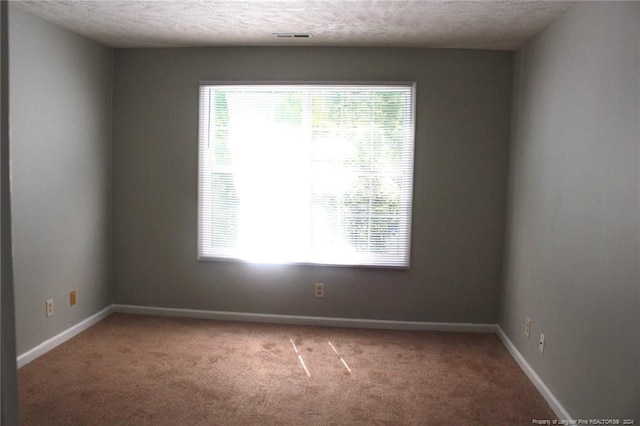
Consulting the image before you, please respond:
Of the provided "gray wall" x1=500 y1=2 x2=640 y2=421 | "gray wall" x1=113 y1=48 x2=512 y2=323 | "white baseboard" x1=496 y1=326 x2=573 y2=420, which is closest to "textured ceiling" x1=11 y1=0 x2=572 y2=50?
"gray wall" x1=113 y1=48 x2=512 y2=323

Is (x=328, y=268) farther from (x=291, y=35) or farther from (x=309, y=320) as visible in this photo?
(x=291, y=35)

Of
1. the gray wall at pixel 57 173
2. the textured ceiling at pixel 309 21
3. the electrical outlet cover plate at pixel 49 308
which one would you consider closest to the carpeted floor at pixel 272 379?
the electrical outlet cover plate at pixel 49 308

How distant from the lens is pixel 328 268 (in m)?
4.07

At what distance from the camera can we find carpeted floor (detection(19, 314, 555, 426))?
263 centimetres

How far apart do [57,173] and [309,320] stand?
2.35m

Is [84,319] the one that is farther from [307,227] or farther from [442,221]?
[442,221]

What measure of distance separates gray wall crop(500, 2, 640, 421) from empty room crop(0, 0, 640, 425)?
20mm

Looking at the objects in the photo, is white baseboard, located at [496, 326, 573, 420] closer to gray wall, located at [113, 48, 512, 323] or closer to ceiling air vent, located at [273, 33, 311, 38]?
gray wall, located at [113, 48, 512, 323]

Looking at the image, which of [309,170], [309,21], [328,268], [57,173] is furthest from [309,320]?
[309,21]

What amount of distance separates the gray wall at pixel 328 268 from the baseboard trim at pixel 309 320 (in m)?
0.05

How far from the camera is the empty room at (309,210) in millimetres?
2703

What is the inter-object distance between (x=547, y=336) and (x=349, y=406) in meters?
1.32

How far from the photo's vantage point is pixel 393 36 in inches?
140

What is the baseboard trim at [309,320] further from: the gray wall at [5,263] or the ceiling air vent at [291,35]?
the gray wall at [5,263]
